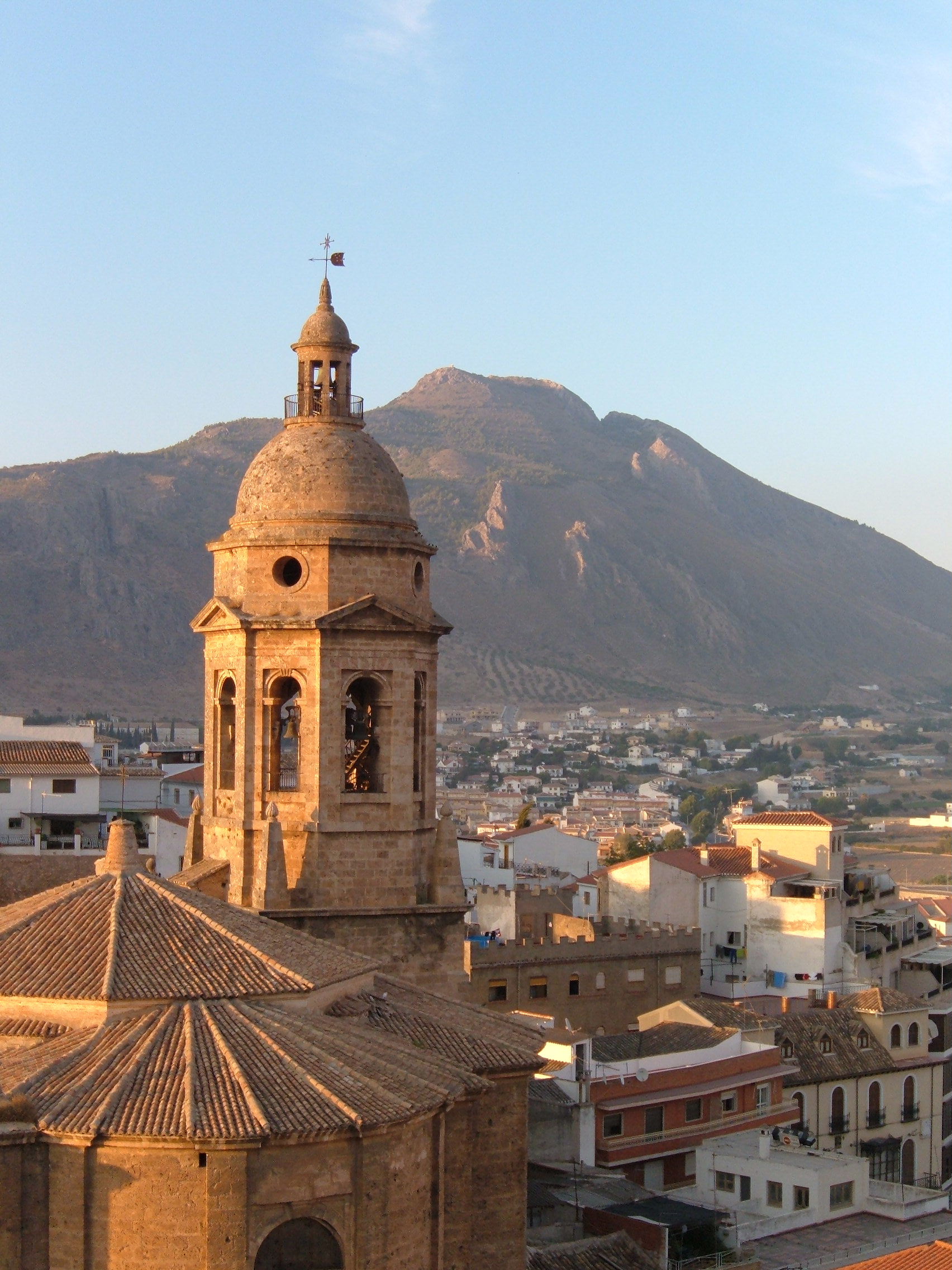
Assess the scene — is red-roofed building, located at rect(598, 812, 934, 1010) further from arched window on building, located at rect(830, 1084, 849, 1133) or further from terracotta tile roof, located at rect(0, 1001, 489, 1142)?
terracotta tile roof, located at rect(0, 1001, 489, 1142)

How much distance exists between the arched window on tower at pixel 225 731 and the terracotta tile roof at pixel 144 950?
15.4 feet

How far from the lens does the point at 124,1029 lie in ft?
66.3

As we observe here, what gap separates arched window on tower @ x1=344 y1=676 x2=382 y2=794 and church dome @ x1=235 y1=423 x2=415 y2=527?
2.34m

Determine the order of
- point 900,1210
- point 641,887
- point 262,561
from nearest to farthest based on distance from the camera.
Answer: point 262,561, point 900,1210, point 641,887

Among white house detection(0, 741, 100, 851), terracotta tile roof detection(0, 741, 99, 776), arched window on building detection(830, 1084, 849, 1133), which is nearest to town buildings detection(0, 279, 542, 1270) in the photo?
arched window on building detection(830, 1084, 849, 1133)

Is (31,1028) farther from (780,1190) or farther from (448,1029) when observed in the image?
(780,1190)

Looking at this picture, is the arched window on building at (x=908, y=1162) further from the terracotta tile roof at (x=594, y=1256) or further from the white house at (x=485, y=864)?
the terracotta tile roof at (x=594, y=1256)

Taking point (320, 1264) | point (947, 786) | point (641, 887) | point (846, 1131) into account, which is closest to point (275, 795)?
point (320, 1264)

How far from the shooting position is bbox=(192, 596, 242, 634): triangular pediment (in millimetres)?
27359

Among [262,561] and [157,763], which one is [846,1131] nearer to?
[262,561]

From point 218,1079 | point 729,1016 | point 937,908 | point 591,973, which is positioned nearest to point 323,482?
point 218,1079

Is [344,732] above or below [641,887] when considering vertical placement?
above

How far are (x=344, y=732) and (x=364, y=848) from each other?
5.24ft

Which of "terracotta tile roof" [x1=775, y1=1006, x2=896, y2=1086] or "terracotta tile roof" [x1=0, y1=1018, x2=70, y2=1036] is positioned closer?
"terracotta tile roof" [x1=0, y1=1018, x2=70, y2=1036]
